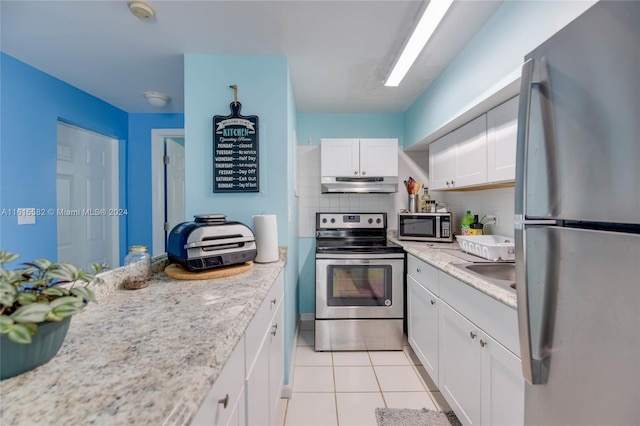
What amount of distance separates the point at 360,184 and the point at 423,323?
1.43 m

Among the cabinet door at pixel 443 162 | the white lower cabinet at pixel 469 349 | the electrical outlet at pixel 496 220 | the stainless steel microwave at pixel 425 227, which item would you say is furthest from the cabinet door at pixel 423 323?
the cabinet door at pixel 443 162

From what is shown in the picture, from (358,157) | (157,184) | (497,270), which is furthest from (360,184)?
(157,184)

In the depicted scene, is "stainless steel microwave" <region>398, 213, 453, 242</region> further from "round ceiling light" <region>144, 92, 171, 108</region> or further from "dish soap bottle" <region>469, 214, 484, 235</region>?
"round ceiling light" <region>144, 92, 171, 108</region>

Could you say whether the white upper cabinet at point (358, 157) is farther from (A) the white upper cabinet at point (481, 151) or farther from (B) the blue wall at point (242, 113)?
(B) the blue wall at point (242, 113)

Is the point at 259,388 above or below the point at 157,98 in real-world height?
below

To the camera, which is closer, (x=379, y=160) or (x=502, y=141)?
(x=502, y=141)

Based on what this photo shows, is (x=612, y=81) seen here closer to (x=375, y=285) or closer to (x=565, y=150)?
(x=565, y=150)

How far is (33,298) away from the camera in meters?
0.57

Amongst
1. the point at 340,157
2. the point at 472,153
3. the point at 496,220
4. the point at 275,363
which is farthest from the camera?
the point at 340,157

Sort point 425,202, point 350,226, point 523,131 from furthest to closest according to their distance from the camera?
1. point 350,226
2. point 425,202
3. point 523,131

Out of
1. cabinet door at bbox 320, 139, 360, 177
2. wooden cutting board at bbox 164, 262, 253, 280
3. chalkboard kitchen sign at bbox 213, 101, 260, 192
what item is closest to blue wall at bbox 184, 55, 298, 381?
chalkboard kitchen sign at bbox 213, 101, 260, 192

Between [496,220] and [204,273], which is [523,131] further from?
[496,220]

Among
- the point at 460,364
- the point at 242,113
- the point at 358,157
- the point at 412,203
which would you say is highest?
the point at 242,113

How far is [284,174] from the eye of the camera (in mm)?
1844
